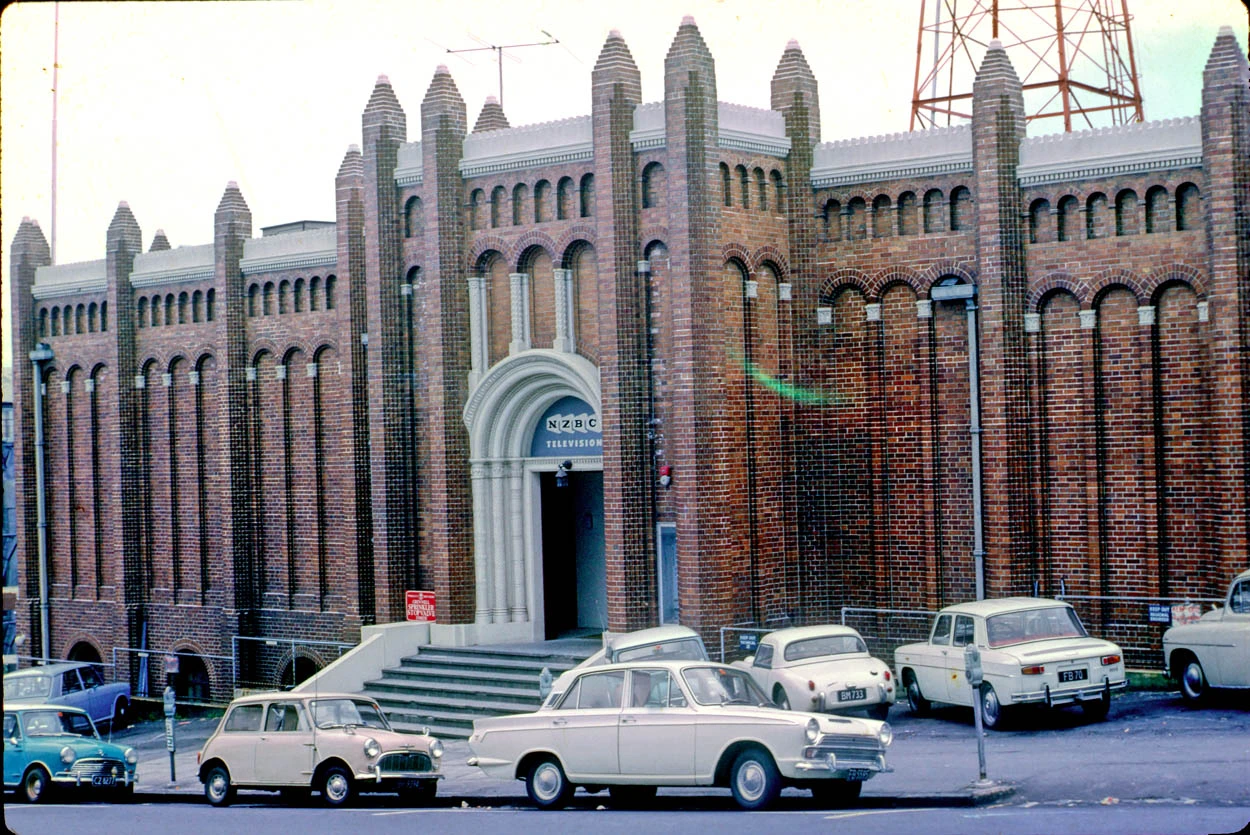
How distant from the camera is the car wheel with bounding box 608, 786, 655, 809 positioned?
17.0 metres

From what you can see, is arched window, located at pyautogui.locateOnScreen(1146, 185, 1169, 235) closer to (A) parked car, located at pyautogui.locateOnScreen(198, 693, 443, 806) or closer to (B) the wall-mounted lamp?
(B) the wall-mounted lamp

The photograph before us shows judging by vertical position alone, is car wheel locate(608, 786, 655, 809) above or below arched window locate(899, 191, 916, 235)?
below

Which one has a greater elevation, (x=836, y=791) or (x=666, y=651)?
(x=666, y=651)

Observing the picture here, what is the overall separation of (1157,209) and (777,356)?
6.44m

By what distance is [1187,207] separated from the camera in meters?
23.2

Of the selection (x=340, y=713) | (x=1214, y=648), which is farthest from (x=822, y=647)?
(x=340, y=713)

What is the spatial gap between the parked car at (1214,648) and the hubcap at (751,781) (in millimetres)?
7551

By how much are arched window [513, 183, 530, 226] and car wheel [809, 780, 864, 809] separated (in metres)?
13.9

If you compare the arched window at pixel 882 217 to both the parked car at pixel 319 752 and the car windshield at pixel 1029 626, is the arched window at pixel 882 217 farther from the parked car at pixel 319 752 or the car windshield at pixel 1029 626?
the parked car at pixel 319 752

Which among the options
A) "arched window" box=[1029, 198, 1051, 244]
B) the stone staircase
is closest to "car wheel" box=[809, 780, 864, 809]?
the stone staircase

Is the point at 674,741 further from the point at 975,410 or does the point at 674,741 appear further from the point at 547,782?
the point at 975,410

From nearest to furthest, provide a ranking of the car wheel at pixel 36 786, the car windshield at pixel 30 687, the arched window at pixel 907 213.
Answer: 1. the car wheel at pixel 36 786
2. the arched window at pixel 907 213
3. the car windshield at pixel 30 687

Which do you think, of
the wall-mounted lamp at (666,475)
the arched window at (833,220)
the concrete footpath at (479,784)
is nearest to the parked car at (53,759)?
the concrete footpath at (479,784)

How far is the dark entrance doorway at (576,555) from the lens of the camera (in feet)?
93.0
